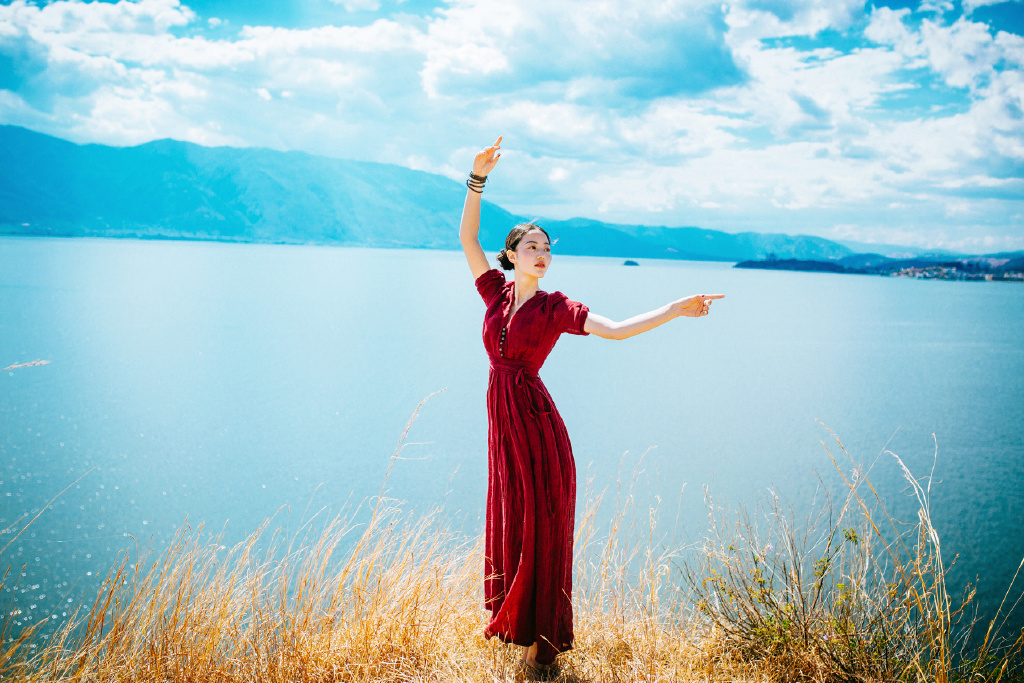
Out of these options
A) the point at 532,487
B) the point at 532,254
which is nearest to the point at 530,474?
the point at 532,487

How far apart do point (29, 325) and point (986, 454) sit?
2651 centimetres

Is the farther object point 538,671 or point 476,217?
point 476,217

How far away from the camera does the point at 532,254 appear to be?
10.2ft

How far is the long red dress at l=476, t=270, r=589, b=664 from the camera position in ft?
9.69

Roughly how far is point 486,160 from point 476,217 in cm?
30

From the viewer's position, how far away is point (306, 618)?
348 cm

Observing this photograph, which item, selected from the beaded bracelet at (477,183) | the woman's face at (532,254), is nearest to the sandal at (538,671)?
the woman's face at (532,254)

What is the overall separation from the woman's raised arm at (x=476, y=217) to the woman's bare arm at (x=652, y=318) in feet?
2.54

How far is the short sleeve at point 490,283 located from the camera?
3279mm

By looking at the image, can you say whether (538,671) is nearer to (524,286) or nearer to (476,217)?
(524,286)

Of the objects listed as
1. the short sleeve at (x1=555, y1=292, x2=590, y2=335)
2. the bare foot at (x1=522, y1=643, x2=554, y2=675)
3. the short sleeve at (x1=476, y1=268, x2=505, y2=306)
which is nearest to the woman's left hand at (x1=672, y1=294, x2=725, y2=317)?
the short sleeve at (x1=555, y1=292, x2=590, y2=335)

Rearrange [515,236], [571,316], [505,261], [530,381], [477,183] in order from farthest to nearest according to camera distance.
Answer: [477,183]
[505,261]
[515,236]
[530,381]
[571,316]

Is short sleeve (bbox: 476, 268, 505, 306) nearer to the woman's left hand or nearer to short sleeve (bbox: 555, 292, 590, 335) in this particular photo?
short sleeve (bbox: 555, 292, 590, 335)

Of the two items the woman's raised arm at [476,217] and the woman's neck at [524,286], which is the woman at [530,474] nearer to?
the woman's neck at [524,286]
